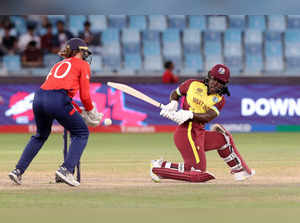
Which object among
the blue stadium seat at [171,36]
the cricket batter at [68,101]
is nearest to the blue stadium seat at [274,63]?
the blue stadium seat at [171,36]

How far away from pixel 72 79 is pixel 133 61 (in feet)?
48.1

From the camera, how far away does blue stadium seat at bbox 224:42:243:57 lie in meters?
24.2

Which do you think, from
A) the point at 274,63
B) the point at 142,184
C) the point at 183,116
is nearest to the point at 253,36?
the point at 274,63

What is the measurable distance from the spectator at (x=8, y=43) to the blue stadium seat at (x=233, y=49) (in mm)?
6504

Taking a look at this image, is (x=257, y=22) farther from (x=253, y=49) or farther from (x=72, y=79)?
(x=72, y=79)

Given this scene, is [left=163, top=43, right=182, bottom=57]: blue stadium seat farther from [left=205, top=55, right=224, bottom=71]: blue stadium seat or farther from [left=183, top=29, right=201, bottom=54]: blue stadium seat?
[left=205, top=55, right=224, bottom=71]: blue stadium seat

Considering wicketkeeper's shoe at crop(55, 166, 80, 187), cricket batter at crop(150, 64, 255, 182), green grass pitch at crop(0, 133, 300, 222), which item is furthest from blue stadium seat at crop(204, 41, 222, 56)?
wicketkeeper's shoe at crop(55, 166, 80, 187)

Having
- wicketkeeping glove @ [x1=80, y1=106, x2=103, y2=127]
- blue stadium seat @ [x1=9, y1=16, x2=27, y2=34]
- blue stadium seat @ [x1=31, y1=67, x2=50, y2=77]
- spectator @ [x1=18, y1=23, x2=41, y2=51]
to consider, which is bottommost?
wicketkeeping glove @ [x1=80, y1=106, x2=103, y2=127]

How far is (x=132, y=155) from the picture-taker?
14578mm

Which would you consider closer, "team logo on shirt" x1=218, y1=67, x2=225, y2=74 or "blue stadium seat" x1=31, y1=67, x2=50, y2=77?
"team logo on shirt" x1=218, y1=67, x2=225, y2=74

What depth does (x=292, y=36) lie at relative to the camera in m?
24.8

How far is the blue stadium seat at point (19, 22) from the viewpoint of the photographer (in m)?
24.1

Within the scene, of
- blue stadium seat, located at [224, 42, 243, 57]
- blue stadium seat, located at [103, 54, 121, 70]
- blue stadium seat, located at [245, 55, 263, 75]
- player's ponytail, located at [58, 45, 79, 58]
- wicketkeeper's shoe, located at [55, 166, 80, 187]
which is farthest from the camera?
blue stadium seat, located at [224, 42, 243, 57]

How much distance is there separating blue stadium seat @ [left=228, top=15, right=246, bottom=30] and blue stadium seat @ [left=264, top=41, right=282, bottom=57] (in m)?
1.10
